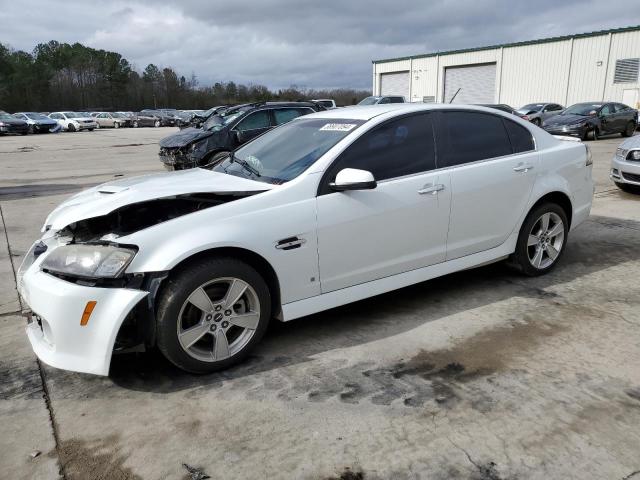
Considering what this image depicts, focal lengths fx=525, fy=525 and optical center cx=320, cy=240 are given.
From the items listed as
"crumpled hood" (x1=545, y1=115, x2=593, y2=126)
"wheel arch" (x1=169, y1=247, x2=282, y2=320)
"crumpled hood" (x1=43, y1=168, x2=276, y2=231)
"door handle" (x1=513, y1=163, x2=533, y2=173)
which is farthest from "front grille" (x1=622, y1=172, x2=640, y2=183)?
"crumpled hood" (x1=545, y1=115, x2=593, y2=126)

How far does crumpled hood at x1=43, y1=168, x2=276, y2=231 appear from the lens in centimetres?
325

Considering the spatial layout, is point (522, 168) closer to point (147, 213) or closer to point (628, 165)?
point (147, 213)

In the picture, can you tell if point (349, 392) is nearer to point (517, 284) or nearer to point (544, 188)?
point (517, 284)

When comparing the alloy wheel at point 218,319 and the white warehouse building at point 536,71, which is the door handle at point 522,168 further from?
the white warehouse building at point 536,71

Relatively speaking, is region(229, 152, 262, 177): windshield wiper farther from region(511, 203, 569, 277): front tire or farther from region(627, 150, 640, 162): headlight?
region(627, 150, 640, 162): headlight

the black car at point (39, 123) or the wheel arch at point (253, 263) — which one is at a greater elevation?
the wheel arch at point (253, 263)

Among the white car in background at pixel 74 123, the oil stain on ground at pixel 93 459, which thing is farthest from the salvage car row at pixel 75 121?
the oil stain on ground at pixel 93 459

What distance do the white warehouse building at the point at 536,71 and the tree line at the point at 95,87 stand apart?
29.6 meters

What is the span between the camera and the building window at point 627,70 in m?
30.5

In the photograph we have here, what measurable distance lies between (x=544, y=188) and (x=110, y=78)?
Result: 94282 millimetres

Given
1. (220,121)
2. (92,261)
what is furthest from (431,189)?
(220,121)

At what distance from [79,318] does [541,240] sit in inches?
153

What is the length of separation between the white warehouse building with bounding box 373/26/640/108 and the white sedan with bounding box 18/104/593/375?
32.2 metres

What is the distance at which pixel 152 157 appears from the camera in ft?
58.5
